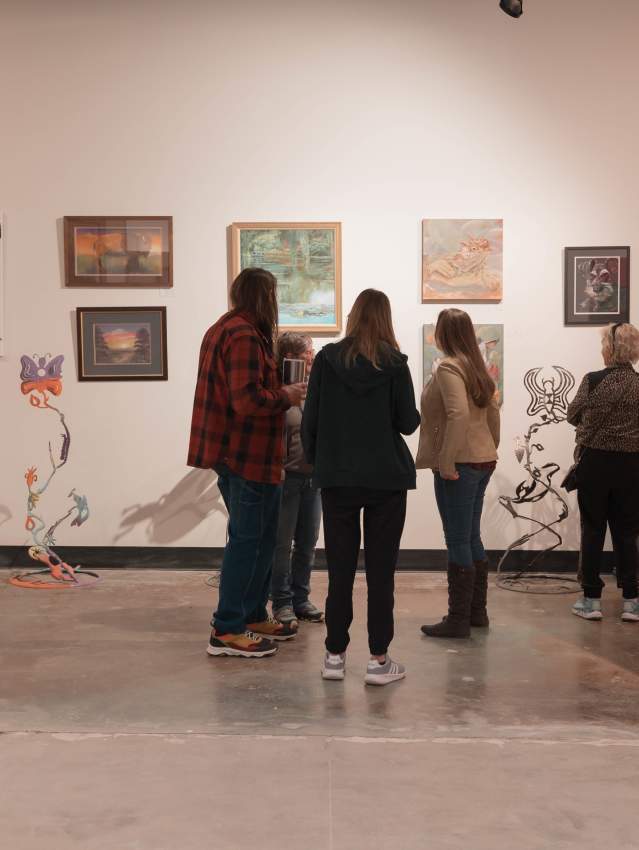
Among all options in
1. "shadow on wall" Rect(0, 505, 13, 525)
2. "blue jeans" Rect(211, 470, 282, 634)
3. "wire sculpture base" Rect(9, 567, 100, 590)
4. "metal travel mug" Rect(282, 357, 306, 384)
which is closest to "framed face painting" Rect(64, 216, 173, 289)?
"shadow on wall" Rect(0, 505, 13, 525)

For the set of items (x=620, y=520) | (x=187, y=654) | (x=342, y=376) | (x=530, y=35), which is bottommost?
(x=187, y=654)

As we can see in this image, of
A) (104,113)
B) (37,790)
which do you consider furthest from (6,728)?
(104,113)

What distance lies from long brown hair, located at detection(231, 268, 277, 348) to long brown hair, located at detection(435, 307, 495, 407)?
27.6 inches

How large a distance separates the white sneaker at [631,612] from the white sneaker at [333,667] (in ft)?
5.01

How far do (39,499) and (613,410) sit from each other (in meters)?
3.16

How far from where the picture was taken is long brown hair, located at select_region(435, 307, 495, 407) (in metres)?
3.87

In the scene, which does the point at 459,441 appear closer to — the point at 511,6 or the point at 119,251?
the point at 511,6

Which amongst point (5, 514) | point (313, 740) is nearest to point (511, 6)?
point (313, 740)

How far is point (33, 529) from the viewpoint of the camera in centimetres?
542

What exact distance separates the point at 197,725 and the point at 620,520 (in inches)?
88.5

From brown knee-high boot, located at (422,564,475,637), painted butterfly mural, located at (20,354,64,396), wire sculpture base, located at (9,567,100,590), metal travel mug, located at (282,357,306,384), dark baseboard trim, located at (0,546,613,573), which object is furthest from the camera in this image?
dark baseboard trim, located at (0,546,613,573)

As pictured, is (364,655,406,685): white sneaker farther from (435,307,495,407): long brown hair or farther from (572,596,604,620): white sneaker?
(572,596,604,620): white sneaker

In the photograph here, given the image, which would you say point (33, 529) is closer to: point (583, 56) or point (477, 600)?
point (477, 600)

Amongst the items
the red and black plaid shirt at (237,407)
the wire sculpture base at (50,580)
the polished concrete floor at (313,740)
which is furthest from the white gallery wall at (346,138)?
the polished concrete floor at (313,740)
